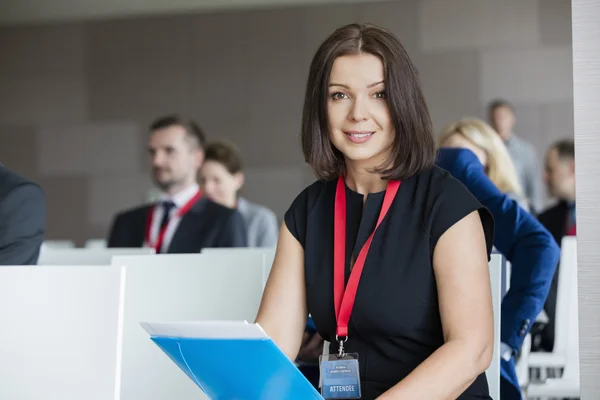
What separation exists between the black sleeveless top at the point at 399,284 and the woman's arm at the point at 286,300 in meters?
0.07

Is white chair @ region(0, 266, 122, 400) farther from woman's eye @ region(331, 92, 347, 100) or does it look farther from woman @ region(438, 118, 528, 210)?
woman @ region(438, 118, 528, 210)

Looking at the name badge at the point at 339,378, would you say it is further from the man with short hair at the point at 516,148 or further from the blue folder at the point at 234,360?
the man with short hair at the point at 516,148

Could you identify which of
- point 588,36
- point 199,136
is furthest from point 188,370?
point 199,136

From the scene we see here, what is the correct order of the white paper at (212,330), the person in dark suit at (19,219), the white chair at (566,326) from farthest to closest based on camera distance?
the white chair at (566,326), the person in dark suit at (19,219), the white paper at (212,330)

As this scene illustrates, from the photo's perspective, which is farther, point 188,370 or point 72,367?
point 72,367

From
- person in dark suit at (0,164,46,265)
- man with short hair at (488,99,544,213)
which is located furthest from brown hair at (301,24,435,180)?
man with short hair at (488,99,544,213)

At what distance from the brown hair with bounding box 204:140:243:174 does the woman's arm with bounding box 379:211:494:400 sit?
4884 millimetres

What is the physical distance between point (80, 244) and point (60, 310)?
9902mm

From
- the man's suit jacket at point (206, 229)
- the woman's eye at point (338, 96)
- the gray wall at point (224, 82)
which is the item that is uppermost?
the gray wall at point (224, 82)

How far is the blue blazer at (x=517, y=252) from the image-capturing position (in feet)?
9.16

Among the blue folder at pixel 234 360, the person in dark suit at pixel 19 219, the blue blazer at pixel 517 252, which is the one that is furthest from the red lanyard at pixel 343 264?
the person in dark suit at pixel 19 219

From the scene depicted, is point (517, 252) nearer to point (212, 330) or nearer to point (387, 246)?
point (387, 246)

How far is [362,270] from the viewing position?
6.47ft

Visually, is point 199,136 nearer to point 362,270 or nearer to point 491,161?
point 491,161
